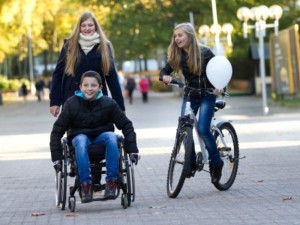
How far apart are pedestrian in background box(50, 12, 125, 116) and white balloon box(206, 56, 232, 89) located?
90cm

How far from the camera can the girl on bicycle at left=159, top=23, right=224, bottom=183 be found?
32.7 ft

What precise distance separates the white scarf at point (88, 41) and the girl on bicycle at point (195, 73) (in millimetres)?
759

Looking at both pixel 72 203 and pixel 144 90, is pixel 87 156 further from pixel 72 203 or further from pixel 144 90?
pixel 144 90

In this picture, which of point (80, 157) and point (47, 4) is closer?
point (80, 157)

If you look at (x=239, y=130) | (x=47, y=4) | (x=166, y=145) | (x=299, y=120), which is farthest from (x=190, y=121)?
(x=47, y=4)

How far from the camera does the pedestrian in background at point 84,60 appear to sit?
9.78 meters

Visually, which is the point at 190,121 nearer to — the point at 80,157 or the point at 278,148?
the point at 80,157

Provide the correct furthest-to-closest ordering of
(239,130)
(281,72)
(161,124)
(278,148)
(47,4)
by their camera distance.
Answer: (47,4) → (281,72) → (161,124) → (239,130) → (278,148)

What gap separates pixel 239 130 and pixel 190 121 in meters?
12.3

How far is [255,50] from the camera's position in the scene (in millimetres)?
47062

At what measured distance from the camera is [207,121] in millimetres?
10000

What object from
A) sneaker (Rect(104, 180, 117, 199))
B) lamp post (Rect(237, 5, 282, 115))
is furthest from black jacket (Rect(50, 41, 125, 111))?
lamp post (Rect(237, 5, 282, 115))

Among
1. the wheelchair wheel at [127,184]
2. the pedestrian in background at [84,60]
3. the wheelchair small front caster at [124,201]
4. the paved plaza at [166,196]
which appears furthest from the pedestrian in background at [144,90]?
the wheelchair small front caster at [124,201]

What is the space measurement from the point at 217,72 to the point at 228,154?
110 cm
